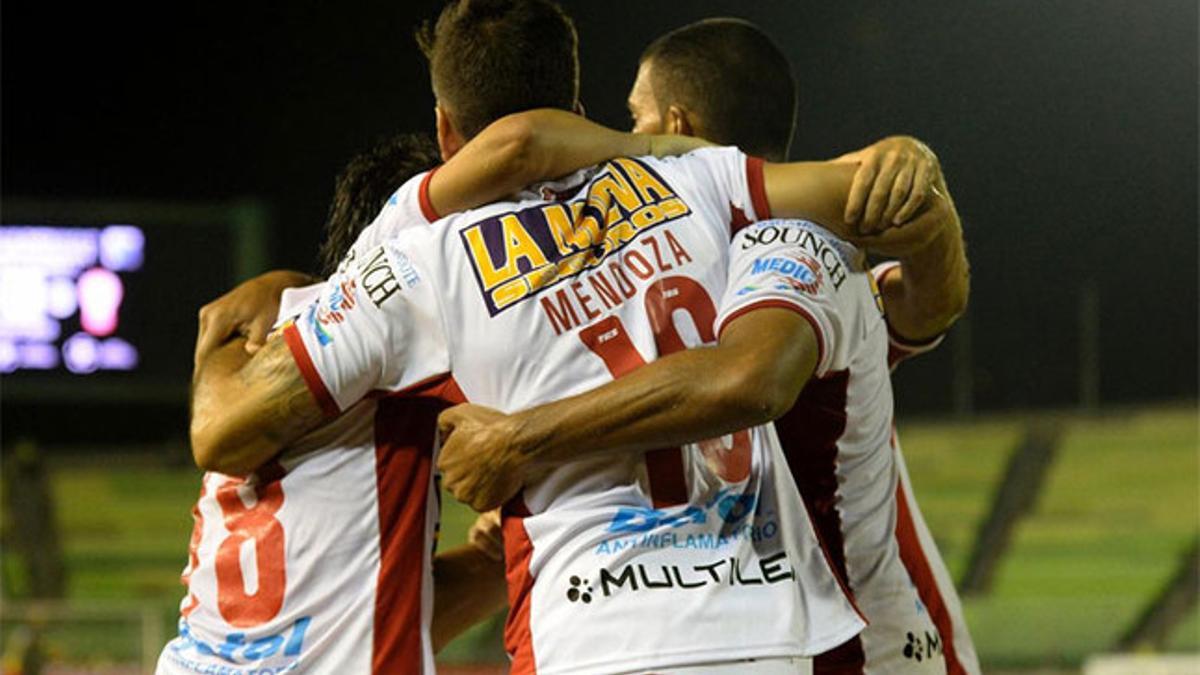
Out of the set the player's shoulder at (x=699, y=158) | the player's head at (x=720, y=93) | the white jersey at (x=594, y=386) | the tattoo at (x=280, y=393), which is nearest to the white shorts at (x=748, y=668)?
the white jersey at (x=594, y=386)

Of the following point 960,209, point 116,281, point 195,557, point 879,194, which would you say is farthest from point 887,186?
point 116,281

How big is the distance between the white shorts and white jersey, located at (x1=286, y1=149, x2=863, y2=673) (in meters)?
0.01

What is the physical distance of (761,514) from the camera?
1936 millimetres

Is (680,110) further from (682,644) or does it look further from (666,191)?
(682,644)

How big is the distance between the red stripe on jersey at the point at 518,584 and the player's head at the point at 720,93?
0.81 metres

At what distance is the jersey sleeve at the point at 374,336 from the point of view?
1.90m

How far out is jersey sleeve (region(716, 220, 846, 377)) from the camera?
187cm

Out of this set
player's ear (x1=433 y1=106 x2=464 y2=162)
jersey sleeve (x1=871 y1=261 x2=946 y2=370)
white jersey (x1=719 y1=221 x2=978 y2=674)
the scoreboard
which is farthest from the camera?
the scoreboard

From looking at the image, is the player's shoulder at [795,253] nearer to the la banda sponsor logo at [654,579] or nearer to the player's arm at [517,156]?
the player's arm at [517,156]

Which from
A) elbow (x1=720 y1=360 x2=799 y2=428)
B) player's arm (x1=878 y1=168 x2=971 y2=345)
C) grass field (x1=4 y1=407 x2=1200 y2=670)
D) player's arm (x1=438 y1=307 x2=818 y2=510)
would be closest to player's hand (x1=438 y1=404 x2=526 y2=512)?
player's arm (x1=438 y1=307 x2=818 y2=510)

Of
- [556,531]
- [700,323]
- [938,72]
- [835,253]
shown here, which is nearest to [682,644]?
[556,531]

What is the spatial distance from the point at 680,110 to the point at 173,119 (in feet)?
24.5

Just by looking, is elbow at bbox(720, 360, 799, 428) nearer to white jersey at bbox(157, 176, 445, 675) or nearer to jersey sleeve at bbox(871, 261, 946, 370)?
white jersey at bbox(157, 176, 445, 675)

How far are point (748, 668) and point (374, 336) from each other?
0.54m
